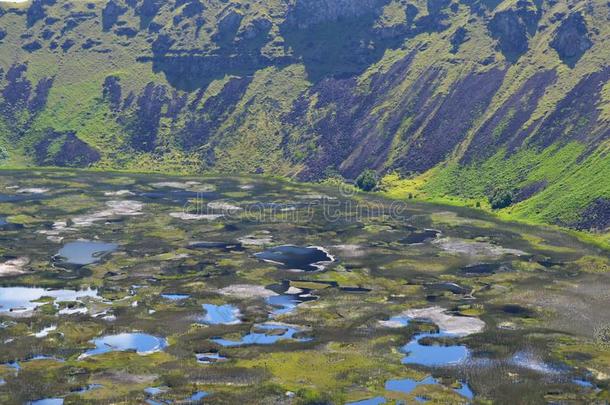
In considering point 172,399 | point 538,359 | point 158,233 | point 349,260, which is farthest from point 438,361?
point 158,233

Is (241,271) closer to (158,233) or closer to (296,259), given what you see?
(296,259)

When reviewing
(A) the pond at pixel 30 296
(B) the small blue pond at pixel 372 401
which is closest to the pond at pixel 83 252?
(A) the pond at pixel 30 296

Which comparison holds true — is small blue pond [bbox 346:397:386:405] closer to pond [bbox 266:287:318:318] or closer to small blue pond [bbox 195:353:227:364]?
small blue pond [bbox 195:353:227:364]

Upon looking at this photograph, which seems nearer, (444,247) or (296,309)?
(296,309)

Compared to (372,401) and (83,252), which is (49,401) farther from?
(83,252)

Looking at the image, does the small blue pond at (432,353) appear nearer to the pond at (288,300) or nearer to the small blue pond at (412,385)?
the small blue pond at (412,385)
